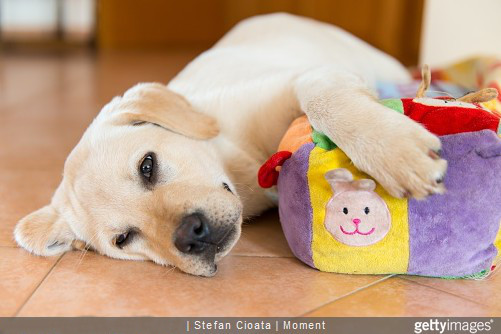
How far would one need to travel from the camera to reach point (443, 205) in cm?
145

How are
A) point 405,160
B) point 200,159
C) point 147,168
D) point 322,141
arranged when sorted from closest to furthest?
point 405,160 < point 322,141 < point 147,168 < point 200,159

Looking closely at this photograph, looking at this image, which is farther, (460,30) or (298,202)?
(460,30)

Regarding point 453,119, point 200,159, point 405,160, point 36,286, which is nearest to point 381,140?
point 405,160

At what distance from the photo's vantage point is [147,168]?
1799 mm

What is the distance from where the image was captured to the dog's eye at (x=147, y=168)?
179 cm

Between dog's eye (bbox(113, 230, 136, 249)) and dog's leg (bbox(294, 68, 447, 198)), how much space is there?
0.59 metres

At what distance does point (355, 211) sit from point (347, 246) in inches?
4.0

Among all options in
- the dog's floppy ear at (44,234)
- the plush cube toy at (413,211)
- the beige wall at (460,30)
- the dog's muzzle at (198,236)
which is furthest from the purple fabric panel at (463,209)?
A: the beige wall at (460,30)

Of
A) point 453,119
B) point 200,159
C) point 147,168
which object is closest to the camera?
point 453,119

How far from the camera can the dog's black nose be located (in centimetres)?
162

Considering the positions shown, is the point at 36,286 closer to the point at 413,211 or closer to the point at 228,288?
the point at 228,288
